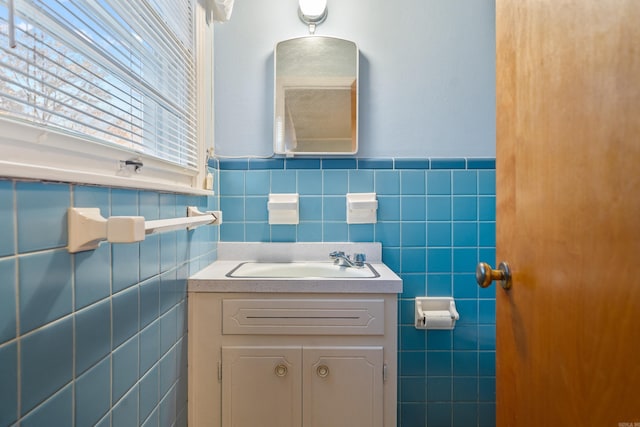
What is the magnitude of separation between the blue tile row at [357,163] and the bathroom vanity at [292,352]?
2.08ft

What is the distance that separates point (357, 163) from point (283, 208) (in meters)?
0.43

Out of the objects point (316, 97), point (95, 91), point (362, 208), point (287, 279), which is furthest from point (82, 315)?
point (316, 97)

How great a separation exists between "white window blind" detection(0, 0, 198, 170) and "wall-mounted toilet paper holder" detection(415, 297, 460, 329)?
1.22 meters

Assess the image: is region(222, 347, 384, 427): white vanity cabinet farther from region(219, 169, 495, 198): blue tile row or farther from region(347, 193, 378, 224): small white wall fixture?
region(219, 169, 495, 198): blue tile row

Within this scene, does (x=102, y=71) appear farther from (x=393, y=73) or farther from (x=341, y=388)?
(x=393, y=73)

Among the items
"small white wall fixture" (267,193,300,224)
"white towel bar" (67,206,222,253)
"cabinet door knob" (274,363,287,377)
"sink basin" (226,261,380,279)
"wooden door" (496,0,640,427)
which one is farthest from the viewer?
"small white wall fixture" (267,193,300,224)

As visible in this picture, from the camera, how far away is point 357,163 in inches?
59.8

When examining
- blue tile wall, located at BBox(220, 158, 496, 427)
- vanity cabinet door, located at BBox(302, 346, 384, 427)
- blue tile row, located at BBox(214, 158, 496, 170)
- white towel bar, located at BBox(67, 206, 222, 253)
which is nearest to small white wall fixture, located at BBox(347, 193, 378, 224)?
blue tile wall, located at BBox(220, 158, 496, 427)

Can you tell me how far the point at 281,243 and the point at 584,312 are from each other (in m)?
1.20

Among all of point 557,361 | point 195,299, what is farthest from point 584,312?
point 195,299

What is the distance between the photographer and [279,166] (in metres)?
1.51

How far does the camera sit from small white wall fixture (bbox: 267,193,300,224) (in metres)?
1.46

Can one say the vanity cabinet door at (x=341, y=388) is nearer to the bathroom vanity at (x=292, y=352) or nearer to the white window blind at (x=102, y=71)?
the bathroom vanity at (x=292, y=352)

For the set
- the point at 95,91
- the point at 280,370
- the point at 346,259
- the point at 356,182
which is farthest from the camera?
the point at 356,182
